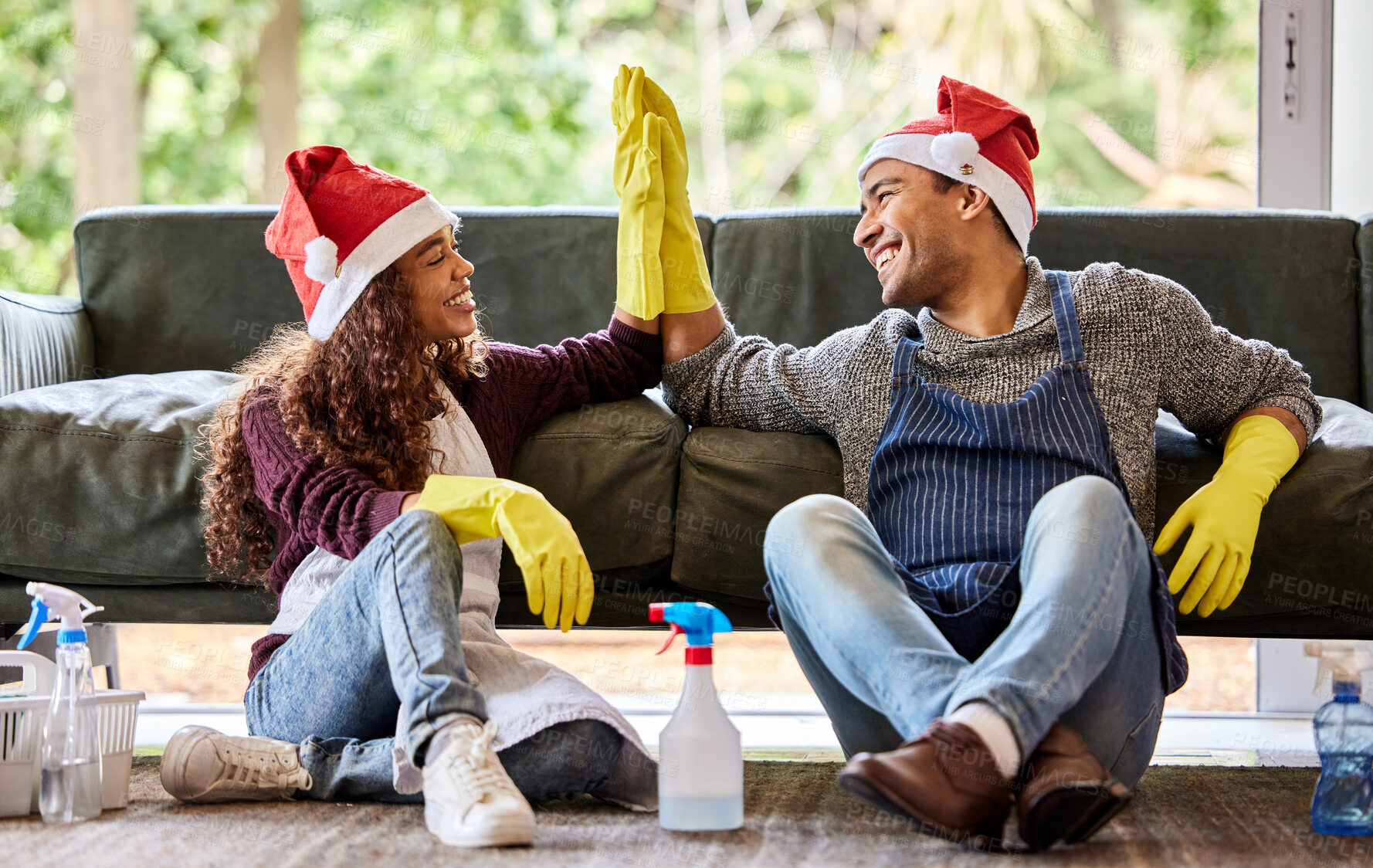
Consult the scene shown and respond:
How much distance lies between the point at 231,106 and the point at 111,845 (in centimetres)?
442

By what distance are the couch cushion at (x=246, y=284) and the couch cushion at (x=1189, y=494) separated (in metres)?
0.63

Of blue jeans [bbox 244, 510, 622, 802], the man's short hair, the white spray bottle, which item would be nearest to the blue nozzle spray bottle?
blue jeans [bbox 244, 510, 622, 802]

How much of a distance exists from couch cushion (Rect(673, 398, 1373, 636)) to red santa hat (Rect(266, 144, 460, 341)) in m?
0.48

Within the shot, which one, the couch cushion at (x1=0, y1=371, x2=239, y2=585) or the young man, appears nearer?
the young man

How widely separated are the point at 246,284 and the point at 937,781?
1.68 m

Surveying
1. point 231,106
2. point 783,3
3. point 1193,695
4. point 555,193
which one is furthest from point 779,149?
point 1193,695

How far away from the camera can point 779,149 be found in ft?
15.3

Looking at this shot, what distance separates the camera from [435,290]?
1565mm

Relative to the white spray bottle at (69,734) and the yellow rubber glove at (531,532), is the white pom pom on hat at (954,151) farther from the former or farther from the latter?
the white spray bottle at (69,734)

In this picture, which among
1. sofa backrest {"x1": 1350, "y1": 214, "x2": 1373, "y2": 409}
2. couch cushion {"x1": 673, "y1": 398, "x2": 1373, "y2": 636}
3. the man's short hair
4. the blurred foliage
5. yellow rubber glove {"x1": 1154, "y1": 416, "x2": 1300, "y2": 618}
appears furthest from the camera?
the blurred foliage

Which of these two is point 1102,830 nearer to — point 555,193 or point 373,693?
point 373,693

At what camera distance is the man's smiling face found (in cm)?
160

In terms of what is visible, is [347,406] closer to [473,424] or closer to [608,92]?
[473,424]

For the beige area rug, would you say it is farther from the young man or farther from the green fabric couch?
the green fabric couch
